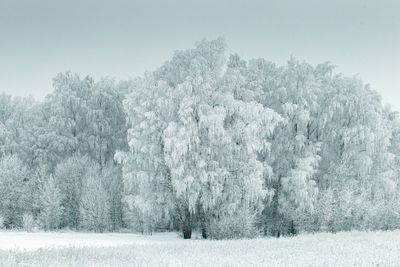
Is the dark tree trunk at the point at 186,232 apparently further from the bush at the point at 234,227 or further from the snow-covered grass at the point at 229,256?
the snow-covered grass at the point at 229,256

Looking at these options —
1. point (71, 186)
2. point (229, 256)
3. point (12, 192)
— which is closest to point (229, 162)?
point (229, 256)

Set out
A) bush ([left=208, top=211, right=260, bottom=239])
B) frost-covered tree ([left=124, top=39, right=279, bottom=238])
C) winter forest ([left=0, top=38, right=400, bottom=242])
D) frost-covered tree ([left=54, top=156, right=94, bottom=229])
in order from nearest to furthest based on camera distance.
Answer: frost-covered tree ([left=124, top=39, right=279, bottom=238])
bush ([left=208, top=211, right=260, bottom=239])
winter forest ([left=0, top=38, right=400, bottom=242])
frost-covered tree ([left=54, top=156, right=94, bottom=229])

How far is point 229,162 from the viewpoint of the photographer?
3328cm

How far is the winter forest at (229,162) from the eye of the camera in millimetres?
32344

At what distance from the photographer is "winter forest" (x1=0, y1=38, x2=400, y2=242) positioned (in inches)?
1273

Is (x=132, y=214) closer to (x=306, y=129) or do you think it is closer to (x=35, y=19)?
(x=306, y=129)

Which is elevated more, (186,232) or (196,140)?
(196,140)

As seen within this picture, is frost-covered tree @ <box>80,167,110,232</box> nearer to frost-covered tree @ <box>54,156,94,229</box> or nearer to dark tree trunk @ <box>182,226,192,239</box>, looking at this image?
frost-covered tree @ <box>54,156,94,229</box>

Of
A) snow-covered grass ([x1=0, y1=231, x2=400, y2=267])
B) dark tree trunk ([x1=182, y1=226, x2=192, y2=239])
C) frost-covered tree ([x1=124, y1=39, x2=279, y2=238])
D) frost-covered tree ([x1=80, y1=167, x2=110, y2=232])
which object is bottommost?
snow-covered grass ([x1=0, y1=231, x2=400, y2=267])

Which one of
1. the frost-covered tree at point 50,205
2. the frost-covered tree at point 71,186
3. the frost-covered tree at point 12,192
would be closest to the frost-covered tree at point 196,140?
the frost-covered tree at point 50,205

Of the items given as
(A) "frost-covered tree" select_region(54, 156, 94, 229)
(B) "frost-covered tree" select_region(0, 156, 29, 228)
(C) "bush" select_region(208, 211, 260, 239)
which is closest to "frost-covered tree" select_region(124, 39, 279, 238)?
(C) "bush" select_region(208, 211, 260, 239)

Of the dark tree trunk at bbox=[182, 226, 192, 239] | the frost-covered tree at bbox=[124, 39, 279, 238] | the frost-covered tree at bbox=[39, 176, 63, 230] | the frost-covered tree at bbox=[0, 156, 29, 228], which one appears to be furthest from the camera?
the frost-covered tree at bbox=[0, 156, 29, 228]

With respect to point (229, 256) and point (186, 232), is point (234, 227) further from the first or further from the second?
point (229, 256)

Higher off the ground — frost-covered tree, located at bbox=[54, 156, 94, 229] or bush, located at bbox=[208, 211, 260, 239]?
frost-covered tree, located at bbox=[54, 156, 94, 229]
